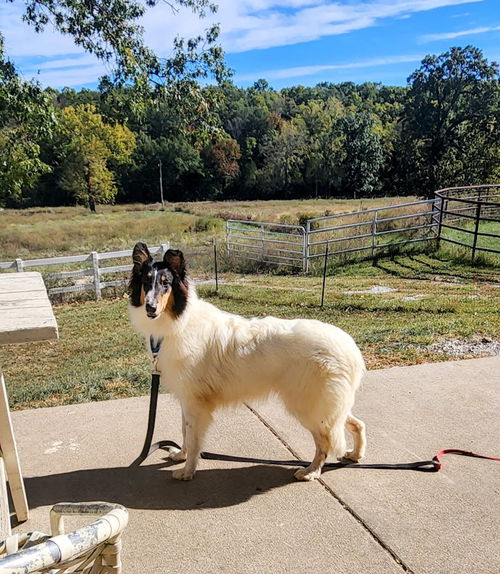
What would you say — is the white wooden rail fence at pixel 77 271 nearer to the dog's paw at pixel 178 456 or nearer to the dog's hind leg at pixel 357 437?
the dog's paw at pixel 178 456

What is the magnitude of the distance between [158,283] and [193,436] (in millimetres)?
1098

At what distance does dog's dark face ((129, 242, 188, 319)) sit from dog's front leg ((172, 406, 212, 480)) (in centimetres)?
70

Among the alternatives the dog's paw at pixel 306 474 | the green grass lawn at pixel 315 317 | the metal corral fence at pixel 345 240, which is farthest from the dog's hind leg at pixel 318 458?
the metal corral fence at pixel 345 240

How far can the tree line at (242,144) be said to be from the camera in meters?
9.48

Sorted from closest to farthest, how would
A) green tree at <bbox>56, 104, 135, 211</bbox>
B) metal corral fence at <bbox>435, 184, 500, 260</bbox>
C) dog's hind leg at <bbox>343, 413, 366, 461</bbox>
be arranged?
dog's hind leg at <bbox>343, 413, 366, 461</bbox> → metal corral fence at <bbox>435, 184, 500, 260</bbox> → green tree at <bbox>56, 104, 135, 211</bbox>

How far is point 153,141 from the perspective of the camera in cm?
7325

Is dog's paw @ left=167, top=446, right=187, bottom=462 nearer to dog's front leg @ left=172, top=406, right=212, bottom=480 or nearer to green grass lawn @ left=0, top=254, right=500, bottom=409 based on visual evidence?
dog's front leg @ left=172, top=406, right=212, bottom=480

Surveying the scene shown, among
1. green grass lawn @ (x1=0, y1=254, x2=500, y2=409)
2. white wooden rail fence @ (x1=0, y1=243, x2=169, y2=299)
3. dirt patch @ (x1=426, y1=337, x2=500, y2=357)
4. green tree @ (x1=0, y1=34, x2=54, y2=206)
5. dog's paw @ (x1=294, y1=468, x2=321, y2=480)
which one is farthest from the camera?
white wooden rail fence @ (x1=0, y1=243, x2=169, y2=299)

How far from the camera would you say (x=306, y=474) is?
321 cm

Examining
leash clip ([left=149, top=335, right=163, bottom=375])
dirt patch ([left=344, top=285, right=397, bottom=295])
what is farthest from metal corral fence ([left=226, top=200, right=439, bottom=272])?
leash clip ([left=149, top=335, right=163, bottom=375])

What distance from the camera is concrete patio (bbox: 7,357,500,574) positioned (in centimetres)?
249

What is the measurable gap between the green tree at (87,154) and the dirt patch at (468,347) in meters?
53.1

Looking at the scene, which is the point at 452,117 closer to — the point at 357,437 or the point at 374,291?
the point at 374,291

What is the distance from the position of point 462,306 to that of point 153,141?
70842mm
